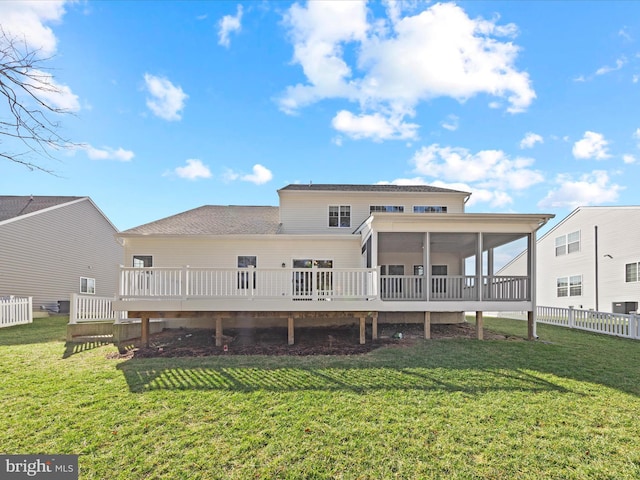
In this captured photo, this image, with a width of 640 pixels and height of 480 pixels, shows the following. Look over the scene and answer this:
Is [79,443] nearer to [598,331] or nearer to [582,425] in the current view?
[582,425]

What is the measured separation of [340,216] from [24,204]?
56.6ft

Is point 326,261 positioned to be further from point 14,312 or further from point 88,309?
point 14,312

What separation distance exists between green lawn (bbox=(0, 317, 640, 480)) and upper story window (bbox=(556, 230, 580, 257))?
15.2 meters

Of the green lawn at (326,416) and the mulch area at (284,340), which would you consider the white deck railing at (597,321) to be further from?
the green lawn at (326,416)

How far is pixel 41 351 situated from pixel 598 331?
1788cm

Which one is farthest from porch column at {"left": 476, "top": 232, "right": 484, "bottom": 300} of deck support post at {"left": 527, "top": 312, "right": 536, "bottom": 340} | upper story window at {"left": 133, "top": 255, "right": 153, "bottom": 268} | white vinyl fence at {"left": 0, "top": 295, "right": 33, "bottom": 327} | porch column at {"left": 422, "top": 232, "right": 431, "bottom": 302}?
white vinyl fence at {"left": 0, "top": 295, "right": 33, "bottom": 327}

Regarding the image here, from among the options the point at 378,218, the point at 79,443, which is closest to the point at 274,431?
the point at 79,443

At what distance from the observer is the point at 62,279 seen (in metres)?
18.1

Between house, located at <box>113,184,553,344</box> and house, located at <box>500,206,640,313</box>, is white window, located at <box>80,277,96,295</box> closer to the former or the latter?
house, located at <box>113,184,553,344</box>

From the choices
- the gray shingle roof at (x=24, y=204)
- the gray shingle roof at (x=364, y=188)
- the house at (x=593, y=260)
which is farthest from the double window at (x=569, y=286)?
the gray shingle roof at (x=24, y=204)

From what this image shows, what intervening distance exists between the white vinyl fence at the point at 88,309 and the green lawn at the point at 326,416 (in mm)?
2120

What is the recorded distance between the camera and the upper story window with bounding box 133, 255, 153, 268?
12.3 metres

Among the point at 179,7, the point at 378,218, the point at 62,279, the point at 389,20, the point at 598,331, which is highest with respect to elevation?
the point at 389,20

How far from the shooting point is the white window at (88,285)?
64.0 ft
